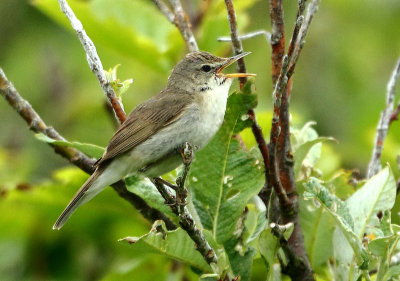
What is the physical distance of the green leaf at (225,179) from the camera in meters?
3.07

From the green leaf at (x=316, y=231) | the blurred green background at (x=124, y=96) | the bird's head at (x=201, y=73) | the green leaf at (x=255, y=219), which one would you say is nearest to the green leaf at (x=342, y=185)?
the green leaf at (x=316, y=231)

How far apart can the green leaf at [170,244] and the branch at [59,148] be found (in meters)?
0.42

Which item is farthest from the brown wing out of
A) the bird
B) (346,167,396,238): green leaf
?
(346,167,396,238): green leaf

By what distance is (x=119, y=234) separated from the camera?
410 cm

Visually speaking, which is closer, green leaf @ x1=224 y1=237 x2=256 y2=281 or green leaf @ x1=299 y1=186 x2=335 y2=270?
green leaf @ x1=224 y1=237 x2=256 y2=281

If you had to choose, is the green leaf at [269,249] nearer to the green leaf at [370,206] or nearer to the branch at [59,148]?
the green leaf at [370,206]

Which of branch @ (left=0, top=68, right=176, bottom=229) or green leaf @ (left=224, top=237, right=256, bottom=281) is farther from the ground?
branch @ (left=0, top=68, right=176, bottom=229)

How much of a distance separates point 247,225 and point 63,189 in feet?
3.65

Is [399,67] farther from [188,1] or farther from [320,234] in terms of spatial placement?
[188,1]

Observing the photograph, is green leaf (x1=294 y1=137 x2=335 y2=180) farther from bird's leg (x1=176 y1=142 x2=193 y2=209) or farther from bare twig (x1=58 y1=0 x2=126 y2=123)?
bare twig (x1=58 y1=0 x2=126 y2=123)

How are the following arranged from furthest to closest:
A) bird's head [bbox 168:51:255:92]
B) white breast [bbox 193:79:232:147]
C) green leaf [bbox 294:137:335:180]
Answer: bird's head [bbox 168:51:255:92], white breast [bbox 193:79:232:147], green leaf [bbox 294:137:335:180]

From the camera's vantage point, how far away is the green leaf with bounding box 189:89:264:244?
307cm

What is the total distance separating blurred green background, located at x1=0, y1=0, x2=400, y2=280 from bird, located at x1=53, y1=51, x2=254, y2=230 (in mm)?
372

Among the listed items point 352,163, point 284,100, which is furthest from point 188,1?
point 284,100
